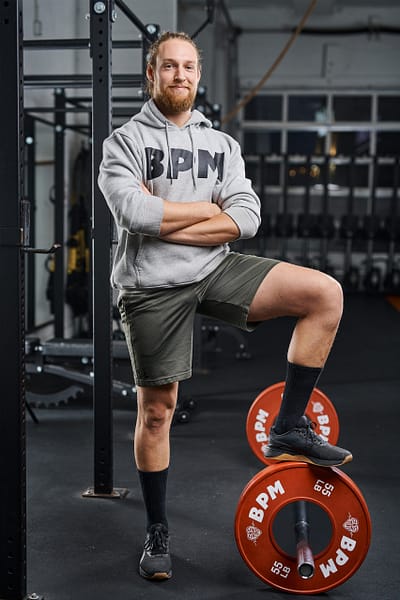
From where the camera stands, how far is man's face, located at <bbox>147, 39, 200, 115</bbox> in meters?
1.82

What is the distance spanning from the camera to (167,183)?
185 cm

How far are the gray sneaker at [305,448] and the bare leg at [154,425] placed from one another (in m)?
0.30

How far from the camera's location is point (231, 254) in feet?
6.42

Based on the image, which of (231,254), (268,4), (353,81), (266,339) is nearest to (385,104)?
(353,81)

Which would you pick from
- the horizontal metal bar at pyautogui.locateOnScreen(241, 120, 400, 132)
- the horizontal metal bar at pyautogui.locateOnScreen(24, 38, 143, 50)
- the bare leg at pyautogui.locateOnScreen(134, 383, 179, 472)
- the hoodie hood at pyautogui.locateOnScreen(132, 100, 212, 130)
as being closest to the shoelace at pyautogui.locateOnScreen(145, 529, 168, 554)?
the bare leg at pyautogui.locateOnScreen(134, 383, 179, 472)

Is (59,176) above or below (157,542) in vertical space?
above

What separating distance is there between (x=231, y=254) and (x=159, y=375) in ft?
1.27

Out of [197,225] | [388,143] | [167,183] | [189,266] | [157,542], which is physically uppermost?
[388,143]

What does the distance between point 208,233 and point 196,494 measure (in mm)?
1262

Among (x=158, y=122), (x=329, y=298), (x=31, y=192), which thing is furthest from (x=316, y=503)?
(x=31, y=192)

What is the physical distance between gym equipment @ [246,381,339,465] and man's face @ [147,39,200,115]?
1228 mm

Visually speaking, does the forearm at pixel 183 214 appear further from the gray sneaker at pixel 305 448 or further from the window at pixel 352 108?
the window at pixel 352 108

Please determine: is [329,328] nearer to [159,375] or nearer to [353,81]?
[159,375]

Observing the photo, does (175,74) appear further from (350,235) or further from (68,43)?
(350,235)
